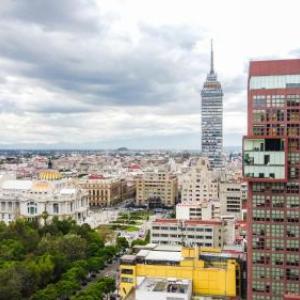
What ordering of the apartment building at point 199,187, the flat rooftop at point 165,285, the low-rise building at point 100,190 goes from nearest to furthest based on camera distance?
the flat rooftop at point 165,285 → the apartment building at point 199,187 → the low-rise building at point 100,190

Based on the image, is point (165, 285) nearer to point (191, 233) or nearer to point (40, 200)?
point (191, 233)

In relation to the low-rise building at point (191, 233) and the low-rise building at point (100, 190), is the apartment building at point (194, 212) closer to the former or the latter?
the low-rise building at point (191, 233)

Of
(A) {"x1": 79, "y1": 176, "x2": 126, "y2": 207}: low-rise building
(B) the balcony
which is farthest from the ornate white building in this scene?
(B) the balcony

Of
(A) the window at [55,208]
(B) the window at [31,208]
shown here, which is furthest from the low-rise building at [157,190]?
(B) the window at [31,208]

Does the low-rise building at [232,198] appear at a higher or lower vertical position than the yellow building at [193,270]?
higher

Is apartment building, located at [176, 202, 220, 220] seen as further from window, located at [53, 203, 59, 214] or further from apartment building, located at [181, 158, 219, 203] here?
window, located at [53, 203, 59, 214]

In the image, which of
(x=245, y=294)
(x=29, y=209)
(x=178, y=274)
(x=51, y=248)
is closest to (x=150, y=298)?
(x=178, y=274)

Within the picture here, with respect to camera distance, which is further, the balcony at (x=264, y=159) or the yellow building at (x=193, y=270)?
the yellow building at (x=193, y=270)
